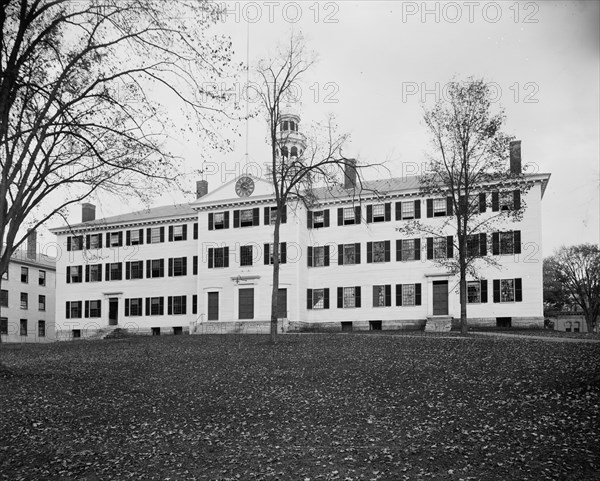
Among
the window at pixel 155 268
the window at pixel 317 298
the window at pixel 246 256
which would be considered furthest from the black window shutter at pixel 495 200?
the window at pixel 155 268

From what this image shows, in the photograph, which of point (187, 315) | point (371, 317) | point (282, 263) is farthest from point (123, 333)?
point (371, 317)

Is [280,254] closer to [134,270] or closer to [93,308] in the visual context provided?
[134,270]

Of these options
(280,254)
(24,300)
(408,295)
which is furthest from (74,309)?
(408,295)

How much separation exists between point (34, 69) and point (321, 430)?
42.2 feet

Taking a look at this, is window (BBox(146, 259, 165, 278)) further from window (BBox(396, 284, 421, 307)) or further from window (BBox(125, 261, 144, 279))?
window (BBox(396, 284, 421, 307))

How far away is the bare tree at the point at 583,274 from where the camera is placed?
218 ft

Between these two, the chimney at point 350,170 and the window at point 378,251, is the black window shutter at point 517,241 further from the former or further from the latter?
the chimney at point 350,170

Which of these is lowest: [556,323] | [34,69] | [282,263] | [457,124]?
[556,323]

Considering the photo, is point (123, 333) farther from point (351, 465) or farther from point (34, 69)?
point (351, 465)

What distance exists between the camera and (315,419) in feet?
42.8

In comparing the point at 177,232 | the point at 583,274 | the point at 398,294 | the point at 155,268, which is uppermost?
the point at 177,232

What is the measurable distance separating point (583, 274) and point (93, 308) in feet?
177

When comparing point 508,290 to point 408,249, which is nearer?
point 508,290

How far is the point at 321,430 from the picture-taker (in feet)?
39.9
